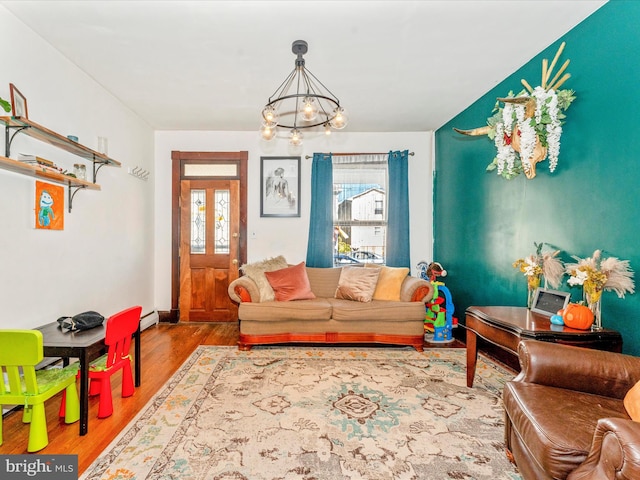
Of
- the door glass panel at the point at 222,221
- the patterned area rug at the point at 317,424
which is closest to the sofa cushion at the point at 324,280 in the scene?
the patterned area rug at the point at 317,424

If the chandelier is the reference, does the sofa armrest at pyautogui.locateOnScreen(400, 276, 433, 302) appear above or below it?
below

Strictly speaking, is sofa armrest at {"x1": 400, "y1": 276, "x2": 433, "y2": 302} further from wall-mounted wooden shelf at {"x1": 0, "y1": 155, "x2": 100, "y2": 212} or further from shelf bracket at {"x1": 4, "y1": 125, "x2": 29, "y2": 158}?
shelf bracket at {"x1": 4, "y1": 125, "x2": 29, "y2": 158}

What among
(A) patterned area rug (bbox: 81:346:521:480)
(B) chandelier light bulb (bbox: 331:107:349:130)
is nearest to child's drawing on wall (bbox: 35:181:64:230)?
(A) patterned area rug (bbox: 81:346:521:480)

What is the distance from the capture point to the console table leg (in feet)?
8.77

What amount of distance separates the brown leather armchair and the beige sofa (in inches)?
72.3

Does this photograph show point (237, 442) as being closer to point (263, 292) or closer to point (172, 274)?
point (263, 292)

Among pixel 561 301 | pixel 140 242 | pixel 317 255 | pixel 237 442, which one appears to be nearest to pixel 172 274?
pixel 140 242

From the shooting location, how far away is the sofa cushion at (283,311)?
142 inches

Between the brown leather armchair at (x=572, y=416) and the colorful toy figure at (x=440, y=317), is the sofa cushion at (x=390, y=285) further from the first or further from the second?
the brown leather armchair at (x=572, y=416)

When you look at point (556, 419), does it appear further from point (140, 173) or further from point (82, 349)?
point (140, 173)

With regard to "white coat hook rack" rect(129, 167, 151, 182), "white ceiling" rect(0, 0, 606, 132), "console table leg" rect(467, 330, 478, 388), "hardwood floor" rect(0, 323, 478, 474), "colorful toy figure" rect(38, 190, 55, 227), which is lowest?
"hardwood floor" rect(0, 323, 478, 474)

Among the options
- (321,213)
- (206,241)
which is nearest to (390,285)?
(321,213)

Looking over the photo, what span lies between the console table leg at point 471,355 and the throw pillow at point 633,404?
4.12 feet

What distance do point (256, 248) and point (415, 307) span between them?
240 cm
